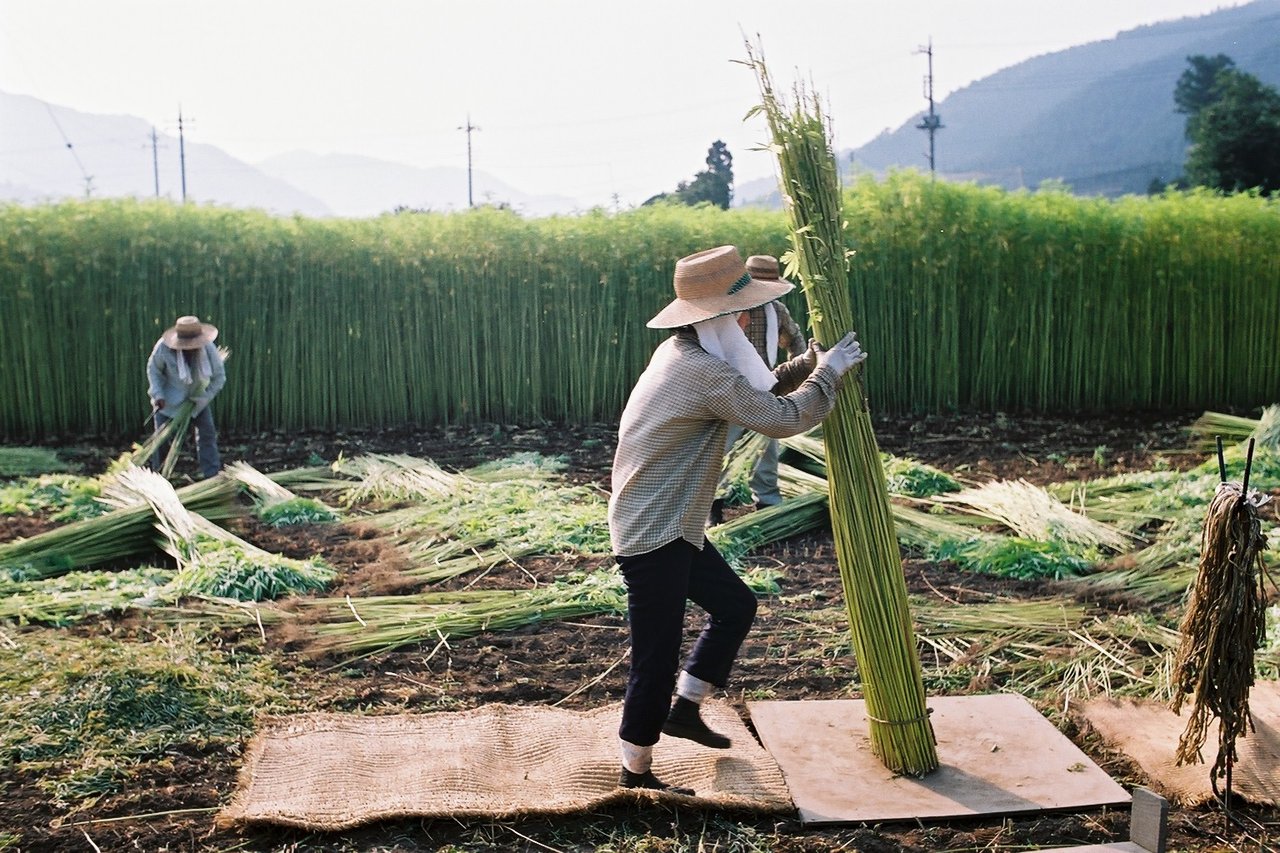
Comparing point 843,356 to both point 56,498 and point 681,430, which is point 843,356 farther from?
point 56,498

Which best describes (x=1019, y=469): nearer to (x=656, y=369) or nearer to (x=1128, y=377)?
(x=1128, y=377)

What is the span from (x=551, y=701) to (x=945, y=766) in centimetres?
144

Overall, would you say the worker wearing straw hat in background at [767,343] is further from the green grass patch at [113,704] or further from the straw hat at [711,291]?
the green grass patch at [113,704]

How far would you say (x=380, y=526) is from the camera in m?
6.96

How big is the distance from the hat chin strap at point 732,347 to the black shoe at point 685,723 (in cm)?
102

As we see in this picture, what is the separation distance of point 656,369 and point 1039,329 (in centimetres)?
926

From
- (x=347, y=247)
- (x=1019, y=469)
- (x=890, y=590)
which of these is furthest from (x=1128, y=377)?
(x=890, y=590)

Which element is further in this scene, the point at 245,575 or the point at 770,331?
the point at 770,331

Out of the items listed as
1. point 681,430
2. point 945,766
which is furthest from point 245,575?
point 945,766

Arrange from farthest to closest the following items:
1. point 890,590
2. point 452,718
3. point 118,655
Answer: point 118,655
point 452,718
point 890,590

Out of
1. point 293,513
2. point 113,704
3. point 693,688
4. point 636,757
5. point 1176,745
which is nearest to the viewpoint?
point 636,757

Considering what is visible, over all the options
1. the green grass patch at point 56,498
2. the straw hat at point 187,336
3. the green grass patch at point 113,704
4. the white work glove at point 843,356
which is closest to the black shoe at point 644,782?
the white work glove at point 843,356

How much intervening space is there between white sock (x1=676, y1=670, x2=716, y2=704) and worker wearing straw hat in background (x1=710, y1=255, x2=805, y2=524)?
255cm

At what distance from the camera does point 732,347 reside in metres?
3.23
